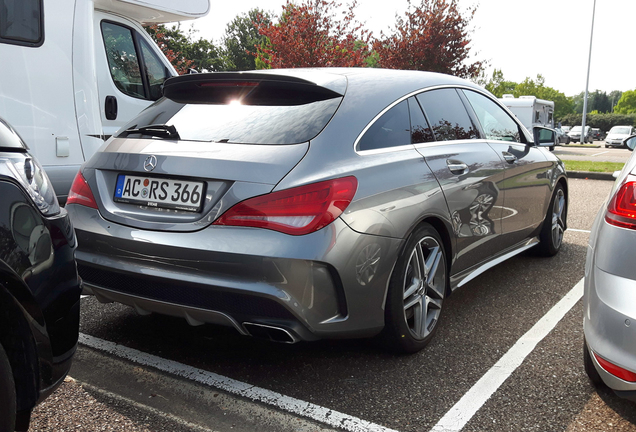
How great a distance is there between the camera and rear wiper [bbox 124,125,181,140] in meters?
3.04

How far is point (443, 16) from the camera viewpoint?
2230 centimetres

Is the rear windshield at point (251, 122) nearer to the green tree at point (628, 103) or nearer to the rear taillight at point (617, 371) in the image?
the rear taillight at point (617, 371)

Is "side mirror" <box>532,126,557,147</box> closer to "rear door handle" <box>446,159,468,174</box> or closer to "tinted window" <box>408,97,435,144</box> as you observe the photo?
"rear door handle" <box>446,159,468,174</box>

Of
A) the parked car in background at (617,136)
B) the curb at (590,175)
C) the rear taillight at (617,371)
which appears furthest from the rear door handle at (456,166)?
the parked car in background at (617,136)

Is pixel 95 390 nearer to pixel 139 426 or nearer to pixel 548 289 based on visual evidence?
pixel 139 426

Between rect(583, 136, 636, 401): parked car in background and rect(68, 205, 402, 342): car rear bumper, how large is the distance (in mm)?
944

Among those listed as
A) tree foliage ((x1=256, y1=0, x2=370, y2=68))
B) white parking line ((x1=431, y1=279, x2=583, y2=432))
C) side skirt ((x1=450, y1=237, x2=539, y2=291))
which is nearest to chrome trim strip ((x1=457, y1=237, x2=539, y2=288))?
side skirt ((x1=450, y1=237, x2=539, y2=291))

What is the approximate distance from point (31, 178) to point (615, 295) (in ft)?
7.39

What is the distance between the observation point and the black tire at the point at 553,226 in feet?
17.6

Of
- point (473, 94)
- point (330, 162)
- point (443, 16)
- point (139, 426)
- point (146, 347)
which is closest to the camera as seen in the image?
point (139, 426)

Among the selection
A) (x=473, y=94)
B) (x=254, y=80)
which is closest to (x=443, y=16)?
(x=473, y=94)

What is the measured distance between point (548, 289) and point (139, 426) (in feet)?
10.8

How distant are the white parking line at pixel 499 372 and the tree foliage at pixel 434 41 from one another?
19260mm

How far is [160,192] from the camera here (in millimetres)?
2814
